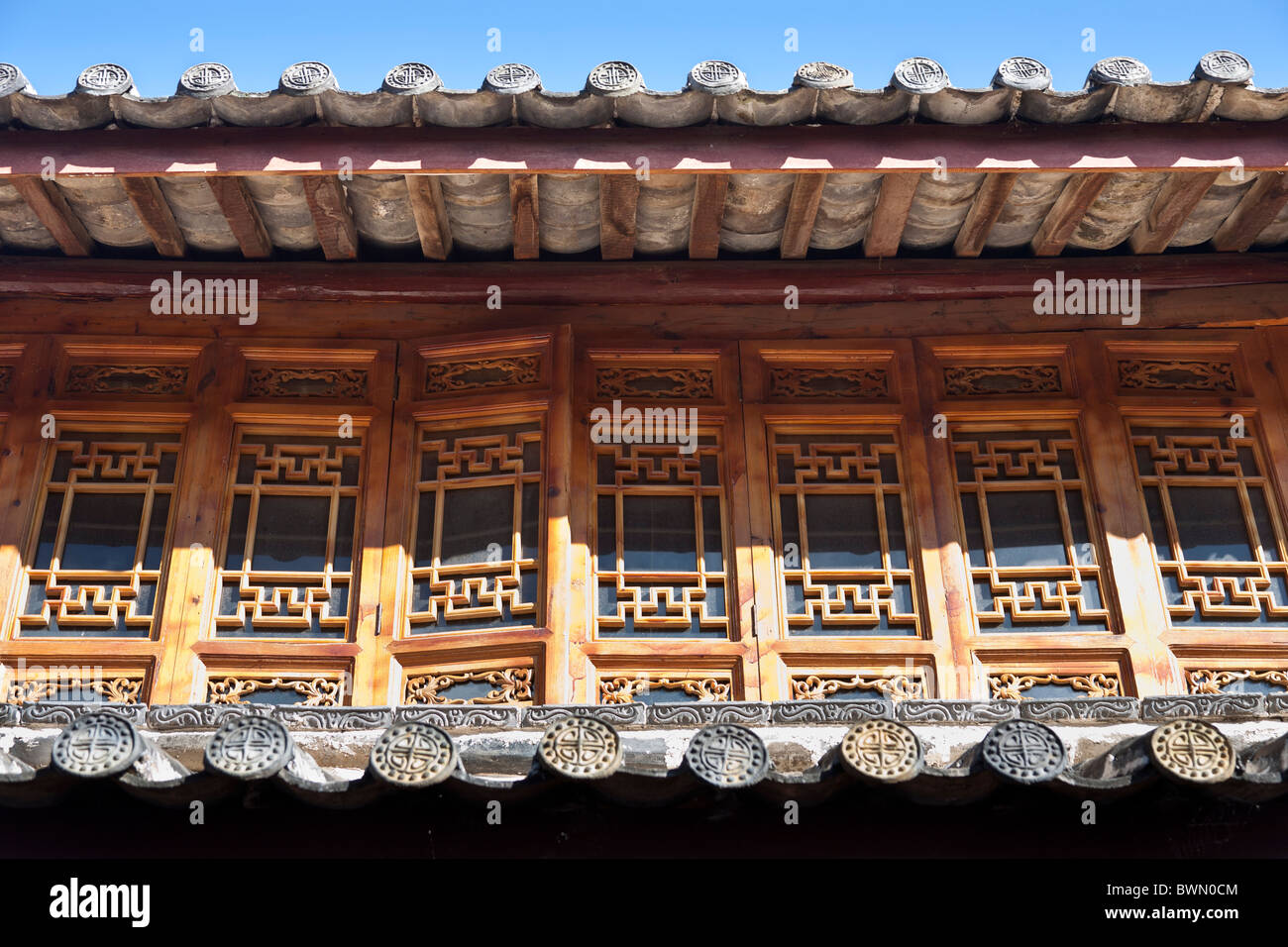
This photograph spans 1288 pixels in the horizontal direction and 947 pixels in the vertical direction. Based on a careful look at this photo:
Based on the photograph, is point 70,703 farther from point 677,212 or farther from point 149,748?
point 677,212

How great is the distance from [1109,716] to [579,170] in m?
2.76

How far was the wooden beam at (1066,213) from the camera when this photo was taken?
6.19 meters

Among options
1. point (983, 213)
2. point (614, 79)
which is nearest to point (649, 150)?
point (614, 79)

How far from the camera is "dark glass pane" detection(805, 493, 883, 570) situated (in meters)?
6.20

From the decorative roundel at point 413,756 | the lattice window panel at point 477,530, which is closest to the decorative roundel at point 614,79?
the lattice window panel at point 477,530

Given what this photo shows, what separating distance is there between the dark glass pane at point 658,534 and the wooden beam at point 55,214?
8.40 ft

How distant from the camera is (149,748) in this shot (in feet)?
15.2

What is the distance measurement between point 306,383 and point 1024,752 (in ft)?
11.9

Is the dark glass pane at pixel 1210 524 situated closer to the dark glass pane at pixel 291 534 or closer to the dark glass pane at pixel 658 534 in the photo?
the dark glass pane at pixel 658 534

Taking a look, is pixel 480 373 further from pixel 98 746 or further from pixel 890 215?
pixel 98 746

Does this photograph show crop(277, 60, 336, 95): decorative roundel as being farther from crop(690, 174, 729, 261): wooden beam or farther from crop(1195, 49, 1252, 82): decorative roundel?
crop(1195, 49, 1252, 82): decorative roundel

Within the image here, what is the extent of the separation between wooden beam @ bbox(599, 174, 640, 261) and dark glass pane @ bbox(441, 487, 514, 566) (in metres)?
1.14
